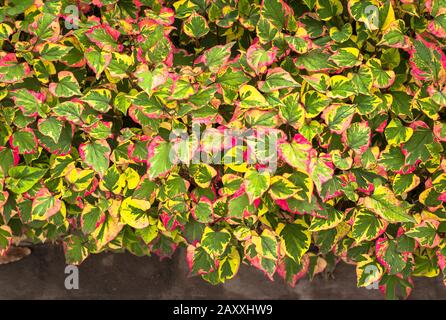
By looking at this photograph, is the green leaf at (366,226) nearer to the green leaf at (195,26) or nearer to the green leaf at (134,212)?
the green leaf at (134,212)

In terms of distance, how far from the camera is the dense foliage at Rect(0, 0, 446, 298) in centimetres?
221

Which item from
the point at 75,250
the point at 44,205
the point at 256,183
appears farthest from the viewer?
the point at 75,250

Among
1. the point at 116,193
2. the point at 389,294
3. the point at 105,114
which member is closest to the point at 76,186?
the point at 116,193

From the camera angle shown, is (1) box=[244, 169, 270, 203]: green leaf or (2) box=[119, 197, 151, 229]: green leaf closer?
(1) box=[244, 169, 270, 203]: green leaf

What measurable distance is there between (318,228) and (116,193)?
83 cm

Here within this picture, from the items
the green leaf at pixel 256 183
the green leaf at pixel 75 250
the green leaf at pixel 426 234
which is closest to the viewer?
the green leaf at pixel 256 183

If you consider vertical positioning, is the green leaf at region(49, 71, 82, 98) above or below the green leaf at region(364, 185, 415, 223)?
above

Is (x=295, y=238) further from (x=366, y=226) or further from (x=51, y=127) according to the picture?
(x=51, y=127)

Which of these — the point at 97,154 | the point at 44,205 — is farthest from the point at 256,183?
the point at 44,205

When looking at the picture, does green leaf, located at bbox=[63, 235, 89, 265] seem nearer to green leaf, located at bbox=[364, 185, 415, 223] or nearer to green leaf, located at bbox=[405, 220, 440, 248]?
green leaf, located at bbox=[364, 185, 415, 223]

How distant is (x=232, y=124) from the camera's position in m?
2.20

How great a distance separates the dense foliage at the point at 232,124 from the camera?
7.25 feet

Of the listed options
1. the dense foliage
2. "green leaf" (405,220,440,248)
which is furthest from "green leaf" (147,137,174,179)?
"green leaf" (405,220,440,248)

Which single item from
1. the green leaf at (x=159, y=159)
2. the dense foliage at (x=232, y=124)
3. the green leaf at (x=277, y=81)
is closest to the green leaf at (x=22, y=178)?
the dense foliage at (x=232, y=124)
